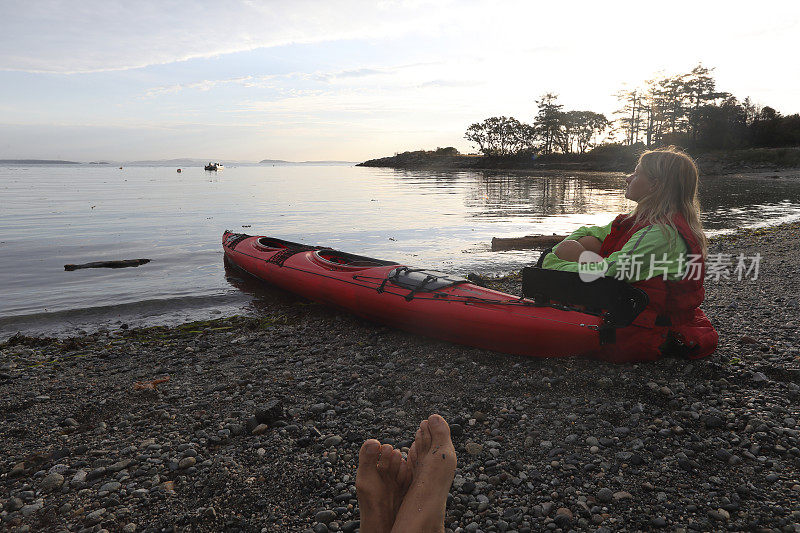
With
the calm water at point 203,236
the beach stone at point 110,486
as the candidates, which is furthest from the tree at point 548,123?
the beach stone at point 110,486

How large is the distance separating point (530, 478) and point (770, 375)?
115 inches

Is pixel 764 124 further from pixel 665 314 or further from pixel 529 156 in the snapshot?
pixel 665 314

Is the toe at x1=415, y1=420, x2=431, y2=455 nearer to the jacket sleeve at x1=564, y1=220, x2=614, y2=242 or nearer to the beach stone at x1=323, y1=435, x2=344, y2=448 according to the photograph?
the beach stone at x1=323, y1=435, x2=344, y2=448

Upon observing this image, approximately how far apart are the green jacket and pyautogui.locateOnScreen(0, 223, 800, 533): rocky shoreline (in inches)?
40.1

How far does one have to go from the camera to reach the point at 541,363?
511 centimetres

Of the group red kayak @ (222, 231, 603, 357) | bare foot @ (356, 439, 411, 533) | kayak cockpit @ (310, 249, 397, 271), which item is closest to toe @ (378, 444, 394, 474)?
bare foot @ (356, 439, 411, 533)

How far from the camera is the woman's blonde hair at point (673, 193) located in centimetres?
438

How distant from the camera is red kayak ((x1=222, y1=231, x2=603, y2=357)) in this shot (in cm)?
503

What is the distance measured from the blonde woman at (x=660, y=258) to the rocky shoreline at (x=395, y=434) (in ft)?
0.86

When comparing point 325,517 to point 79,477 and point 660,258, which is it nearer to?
point 79,477

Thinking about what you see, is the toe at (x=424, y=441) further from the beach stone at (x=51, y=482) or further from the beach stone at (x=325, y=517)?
the beach stone at (x=51, y=482)

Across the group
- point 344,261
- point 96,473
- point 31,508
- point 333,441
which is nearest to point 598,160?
point 344,261

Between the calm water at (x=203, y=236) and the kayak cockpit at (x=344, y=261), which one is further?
the calm water at (x=203, y=236)

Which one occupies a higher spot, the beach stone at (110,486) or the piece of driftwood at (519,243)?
the piece of driftwood at (519,243)
